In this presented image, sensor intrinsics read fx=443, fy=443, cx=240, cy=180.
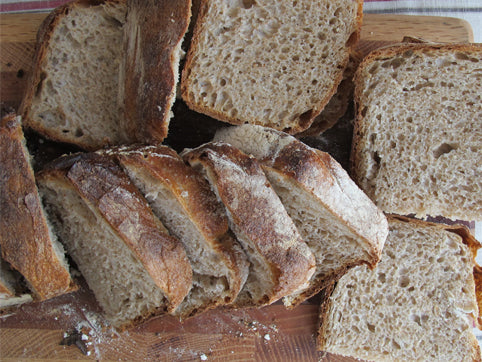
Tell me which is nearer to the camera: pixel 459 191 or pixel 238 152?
pixel 238 152

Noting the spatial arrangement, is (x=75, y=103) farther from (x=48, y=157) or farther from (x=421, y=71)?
(x=421, y=71)

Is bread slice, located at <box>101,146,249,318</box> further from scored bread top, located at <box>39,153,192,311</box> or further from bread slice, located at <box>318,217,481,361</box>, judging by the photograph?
bread slice, located at <box>318,217,481,361</box>

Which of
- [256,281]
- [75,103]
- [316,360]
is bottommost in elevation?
[316,360]

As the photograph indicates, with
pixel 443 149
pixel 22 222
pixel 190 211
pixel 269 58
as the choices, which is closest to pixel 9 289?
pixel 22 222

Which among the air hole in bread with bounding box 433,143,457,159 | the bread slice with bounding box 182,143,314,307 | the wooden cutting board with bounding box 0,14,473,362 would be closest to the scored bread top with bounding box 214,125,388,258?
the bread slice with bounding box 182,143,314,307

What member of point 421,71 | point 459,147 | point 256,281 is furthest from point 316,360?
point 421,71

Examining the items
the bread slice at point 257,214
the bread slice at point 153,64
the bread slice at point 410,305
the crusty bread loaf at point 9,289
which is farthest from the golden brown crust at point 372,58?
the crusty bread loaf at point 9,289

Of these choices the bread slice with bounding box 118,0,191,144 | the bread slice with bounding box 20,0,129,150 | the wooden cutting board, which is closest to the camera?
the bread slice with bounding box 118,0,191,144
